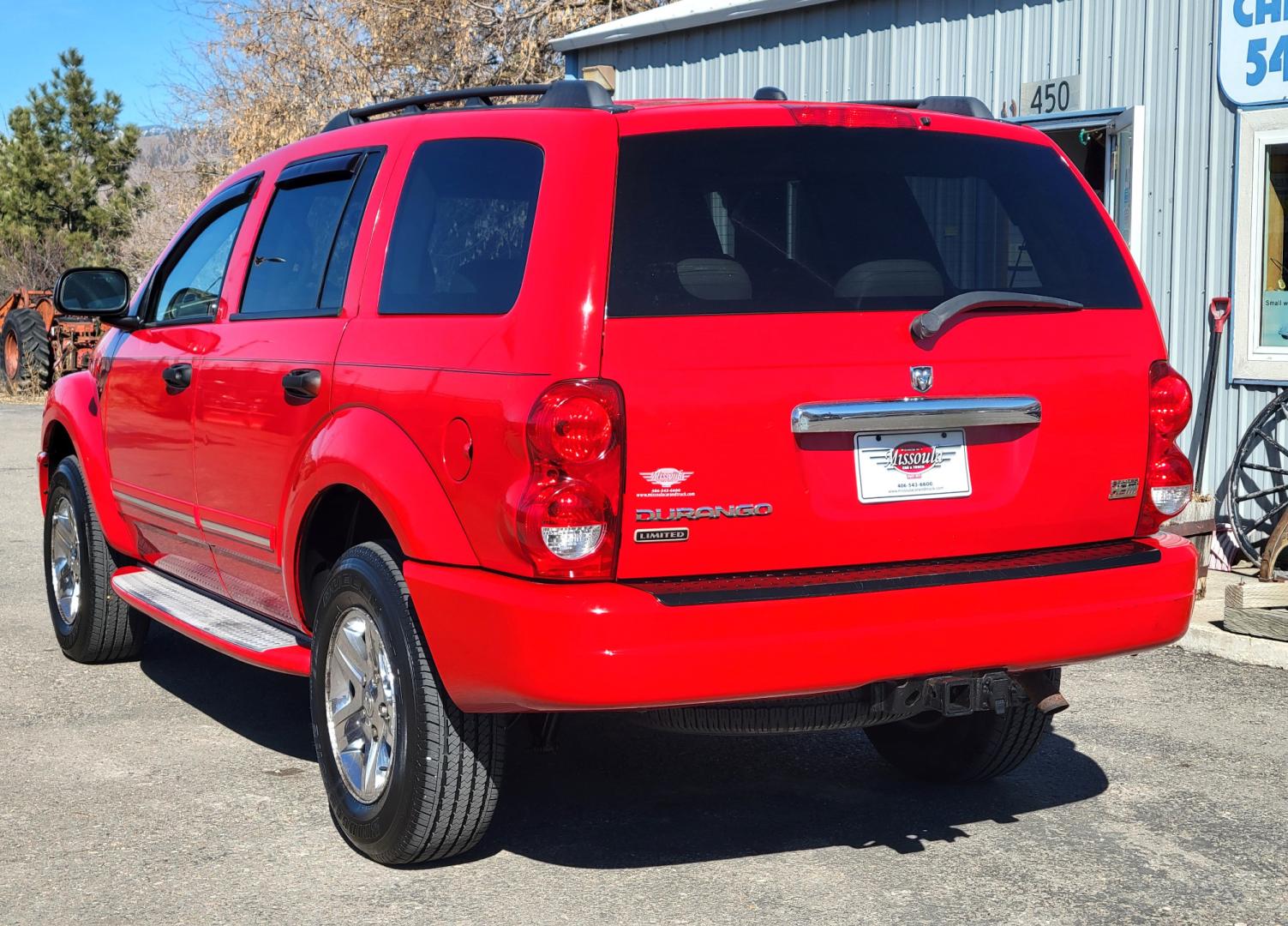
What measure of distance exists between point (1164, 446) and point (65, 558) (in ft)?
15.2

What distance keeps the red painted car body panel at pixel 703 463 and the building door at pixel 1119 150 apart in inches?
223

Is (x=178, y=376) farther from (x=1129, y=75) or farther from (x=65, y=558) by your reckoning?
(x=1129, y=75)

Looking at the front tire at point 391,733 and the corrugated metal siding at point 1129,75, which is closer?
the front tire at point 391,733

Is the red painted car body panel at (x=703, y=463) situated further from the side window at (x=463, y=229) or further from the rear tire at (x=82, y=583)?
the rear tire at (x=82, y=583)

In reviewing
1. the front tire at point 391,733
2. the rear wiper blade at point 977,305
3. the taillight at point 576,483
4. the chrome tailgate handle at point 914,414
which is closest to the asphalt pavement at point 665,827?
the front tire at point 391,733

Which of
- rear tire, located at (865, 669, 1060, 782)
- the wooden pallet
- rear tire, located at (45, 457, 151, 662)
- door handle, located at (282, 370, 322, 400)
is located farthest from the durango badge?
the wooden pallet

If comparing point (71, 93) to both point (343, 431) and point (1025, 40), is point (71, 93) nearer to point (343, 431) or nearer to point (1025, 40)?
point (1025, 40)

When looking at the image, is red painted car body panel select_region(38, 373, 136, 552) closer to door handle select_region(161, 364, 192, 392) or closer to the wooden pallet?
door handle select_region(161, 364, 192, 392)

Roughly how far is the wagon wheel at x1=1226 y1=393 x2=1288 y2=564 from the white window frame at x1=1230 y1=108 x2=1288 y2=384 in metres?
0.25

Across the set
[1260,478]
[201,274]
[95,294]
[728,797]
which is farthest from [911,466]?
[1260,478]

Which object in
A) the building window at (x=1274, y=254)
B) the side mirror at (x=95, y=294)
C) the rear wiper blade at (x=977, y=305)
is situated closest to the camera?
the rear wiper blade at (x=977, y=305)

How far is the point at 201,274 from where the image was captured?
5.75m

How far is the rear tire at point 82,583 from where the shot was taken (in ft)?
21.3

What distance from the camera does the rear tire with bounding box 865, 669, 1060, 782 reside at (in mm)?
4891
